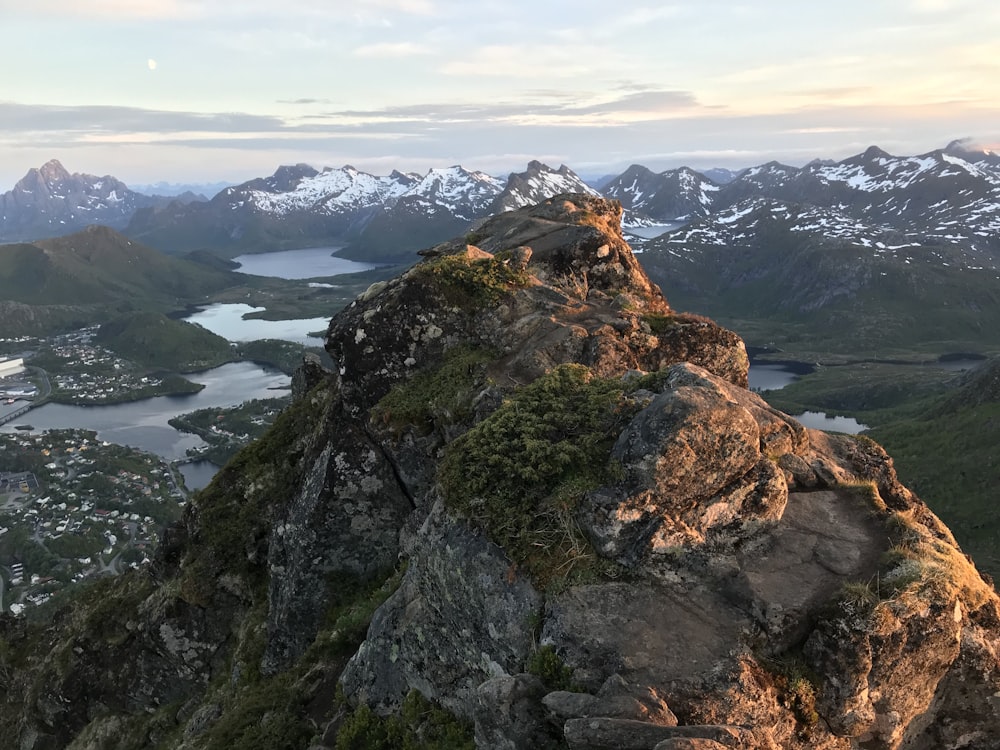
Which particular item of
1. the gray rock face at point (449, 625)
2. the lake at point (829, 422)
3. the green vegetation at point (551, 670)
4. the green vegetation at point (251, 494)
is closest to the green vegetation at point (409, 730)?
the gray rock face at point (449, 625)

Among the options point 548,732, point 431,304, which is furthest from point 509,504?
point 431,304

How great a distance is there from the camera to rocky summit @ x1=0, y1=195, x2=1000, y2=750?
423 inches

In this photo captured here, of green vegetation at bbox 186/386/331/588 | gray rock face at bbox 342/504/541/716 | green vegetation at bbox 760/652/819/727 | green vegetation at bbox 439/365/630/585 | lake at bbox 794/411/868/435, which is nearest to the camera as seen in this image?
green vegetation at bbox 760/652/819/727

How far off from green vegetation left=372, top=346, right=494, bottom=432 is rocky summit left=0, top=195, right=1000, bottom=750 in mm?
100

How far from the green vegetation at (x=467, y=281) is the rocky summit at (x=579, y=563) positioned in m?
0.08

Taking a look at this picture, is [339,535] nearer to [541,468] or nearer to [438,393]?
[438,393]

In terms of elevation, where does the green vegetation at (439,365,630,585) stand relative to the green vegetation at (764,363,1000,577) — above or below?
above

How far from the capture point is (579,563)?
1202cm

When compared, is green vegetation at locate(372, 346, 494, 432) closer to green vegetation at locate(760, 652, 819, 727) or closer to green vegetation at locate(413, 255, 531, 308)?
green vegetation at locate(413, 255, 531, 308)

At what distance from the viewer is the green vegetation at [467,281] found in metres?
22.9

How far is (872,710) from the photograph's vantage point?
35.9 feet

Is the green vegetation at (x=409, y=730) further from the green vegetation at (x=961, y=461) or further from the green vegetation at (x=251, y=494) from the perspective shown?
the green vegetation at (x=961, y=461)

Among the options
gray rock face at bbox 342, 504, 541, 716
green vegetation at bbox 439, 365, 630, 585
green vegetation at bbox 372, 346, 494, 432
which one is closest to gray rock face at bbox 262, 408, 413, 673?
green vegetation at bbox 372, 346, 494, 432

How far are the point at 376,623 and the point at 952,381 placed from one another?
232785mm
